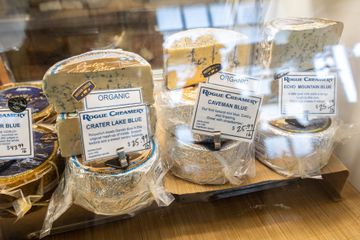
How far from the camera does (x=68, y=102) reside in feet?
2.54

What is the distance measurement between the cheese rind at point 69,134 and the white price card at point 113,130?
5cm

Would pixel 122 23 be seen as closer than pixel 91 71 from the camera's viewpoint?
No

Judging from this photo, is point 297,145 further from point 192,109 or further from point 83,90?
point 83,90

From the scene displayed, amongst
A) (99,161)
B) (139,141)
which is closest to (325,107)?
(139,141)

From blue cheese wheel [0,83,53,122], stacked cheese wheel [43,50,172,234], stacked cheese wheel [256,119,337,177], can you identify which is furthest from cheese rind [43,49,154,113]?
stacked cheese wheel [256,119,337,177]

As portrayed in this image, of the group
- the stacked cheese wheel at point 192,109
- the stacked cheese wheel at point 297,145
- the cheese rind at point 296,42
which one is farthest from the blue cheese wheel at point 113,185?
the cheese rind at point 296,42

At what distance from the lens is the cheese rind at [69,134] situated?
76 centimetres

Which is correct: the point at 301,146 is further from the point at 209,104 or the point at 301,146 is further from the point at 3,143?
the point at 3,143

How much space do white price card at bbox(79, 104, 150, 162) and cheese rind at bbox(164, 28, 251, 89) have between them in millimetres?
193

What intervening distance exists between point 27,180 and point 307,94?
0.78 metres

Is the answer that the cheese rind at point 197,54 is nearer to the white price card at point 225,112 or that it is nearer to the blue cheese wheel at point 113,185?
the white price card at point 225,112

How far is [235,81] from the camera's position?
0.84 m

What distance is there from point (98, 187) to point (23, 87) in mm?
540

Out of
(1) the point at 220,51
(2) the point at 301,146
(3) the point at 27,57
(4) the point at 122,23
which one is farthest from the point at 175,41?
(3) the point at 27,57
